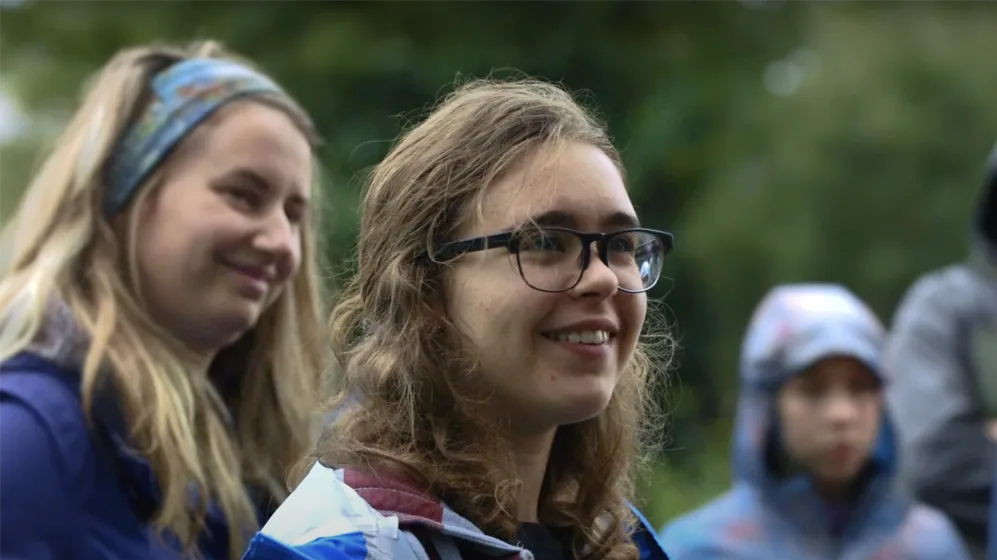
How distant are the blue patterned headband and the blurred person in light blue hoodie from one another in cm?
166

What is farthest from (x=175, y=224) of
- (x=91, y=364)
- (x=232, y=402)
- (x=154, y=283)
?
A: (x=232, y=402)

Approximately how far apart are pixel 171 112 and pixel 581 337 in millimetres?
1273

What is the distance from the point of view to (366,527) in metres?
1.37

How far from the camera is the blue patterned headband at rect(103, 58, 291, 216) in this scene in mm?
2396

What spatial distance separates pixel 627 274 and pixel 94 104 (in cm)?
147

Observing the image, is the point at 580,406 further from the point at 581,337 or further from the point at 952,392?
the point at 952,392

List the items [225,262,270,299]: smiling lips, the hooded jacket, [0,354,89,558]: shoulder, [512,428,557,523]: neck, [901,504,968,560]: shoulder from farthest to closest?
[901,504,968,560]: shoulder, [225,262,270,299]: smiling lips, [0,354,89,558]: shoulder, [512,428,557,523]: neck, the hooded jacket

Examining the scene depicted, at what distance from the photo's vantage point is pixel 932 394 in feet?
11.1

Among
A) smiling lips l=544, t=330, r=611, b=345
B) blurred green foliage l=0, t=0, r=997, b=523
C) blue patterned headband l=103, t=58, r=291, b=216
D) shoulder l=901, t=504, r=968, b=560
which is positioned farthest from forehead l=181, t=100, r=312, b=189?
blurred green foliage l=0, t=0, r=997, b=523

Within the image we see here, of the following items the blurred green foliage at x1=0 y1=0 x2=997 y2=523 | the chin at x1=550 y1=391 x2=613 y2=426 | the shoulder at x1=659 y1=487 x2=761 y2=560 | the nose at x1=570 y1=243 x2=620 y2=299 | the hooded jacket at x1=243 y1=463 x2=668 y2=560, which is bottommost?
the shoulder at x1=659 y1=487 x2=761 y2=560

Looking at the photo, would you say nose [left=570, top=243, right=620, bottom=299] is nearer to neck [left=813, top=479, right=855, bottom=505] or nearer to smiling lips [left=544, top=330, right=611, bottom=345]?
smiling lips [left=544, top=330, right=611, bottom=345]

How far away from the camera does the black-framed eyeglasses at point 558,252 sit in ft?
4.96

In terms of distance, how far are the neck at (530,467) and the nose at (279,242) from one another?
2.93 ft

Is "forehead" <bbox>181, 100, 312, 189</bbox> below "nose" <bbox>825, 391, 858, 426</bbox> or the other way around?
the other way around
